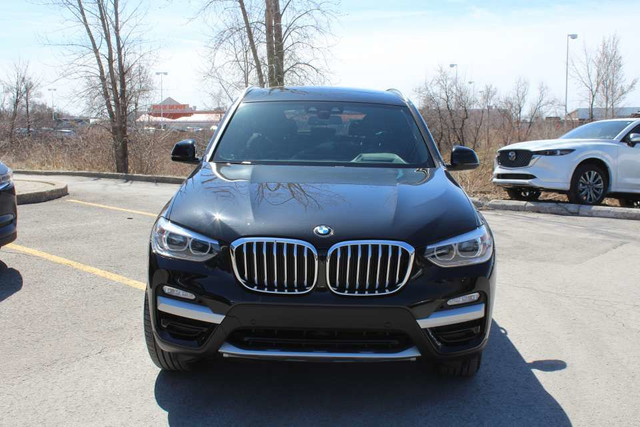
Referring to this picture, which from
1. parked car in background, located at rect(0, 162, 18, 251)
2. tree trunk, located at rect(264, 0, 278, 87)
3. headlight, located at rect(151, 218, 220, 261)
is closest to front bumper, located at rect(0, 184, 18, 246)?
parked car in background, located at rect(0, 162, 18, 251)

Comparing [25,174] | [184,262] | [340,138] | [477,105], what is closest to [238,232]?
[184,262]

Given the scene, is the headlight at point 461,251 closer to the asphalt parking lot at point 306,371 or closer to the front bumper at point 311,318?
the front bumper at point 311,318

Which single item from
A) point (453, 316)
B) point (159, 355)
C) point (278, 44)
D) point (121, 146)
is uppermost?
point (278, 44)

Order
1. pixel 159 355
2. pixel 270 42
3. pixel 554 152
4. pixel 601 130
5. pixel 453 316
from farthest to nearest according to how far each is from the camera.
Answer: pixel 270 42 < pixel 601 130 < pixel 554 152 < pixel 159 355 < pixel 453 316

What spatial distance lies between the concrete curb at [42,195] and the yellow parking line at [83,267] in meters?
4.00

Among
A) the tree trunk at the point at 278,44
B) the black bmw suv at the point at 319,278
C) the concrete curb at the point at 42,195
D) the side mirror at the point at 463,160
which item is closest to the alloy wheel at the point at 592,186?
the side mirror at the point at 463,160

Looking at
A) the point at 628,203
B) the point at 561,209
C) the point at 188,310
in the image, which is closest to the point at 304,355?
the point at 188,310

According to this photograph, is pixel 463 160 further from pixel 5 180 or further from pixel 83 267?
pixel 5 180

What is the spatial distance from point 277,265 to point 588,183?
30.6 ft

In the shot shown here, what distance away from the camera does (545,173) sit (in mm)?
10820

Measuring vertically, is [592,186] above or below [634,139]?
below

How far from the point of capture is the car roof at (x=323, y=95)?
4934 millimetres

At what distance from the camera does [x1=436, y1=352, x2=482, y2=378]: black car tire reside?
3328mm

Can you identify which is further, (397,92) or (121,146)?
(121,146)
